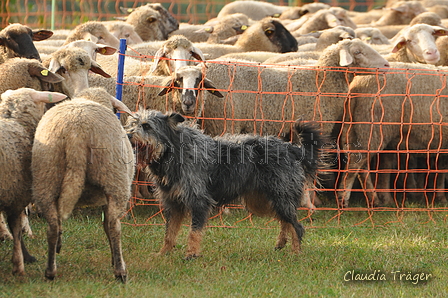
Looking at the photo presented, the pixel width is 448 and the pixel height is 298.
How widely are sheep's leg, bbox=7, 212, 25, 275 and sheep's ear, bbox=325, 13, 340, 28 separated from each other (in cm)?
857

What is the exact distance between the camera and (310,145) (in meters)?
5.31

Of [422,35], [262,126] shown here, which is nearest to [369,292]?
[262,126]

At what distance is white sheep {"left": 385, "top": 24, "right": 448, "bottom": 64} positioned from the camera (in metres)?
8.27

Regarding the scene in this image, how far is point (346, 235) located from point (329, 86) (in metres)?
2.22

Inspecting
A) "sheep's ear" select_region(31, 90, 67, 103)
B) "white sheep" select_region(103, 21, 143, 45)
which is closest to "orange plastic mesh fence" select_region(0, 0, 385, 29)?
"white sheep" select_region(103, 21, 143, 45)

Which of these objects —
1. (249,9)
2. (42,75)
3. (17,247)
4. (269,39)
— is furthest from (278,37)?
(17,247)

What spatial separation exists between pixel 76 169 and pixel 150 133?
0.80 metres

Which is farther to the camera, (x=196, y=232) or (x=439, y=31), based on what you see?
(x=439, y=31)

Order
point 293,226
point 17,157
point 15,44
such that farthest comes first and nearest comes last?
point 15,44 → point 293,226 → point 17,157

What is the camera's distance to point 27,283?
4031 millimetres

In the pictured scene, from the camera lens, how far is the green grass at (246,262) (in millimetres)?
4066

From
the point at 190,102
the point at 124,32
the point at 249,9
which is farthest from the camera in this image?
the point at 249,9

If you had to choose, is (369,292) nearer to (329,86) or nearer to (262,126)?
(262,126)

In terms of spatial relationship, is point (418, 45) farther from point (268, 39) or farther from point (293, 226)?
point (293, 226)
